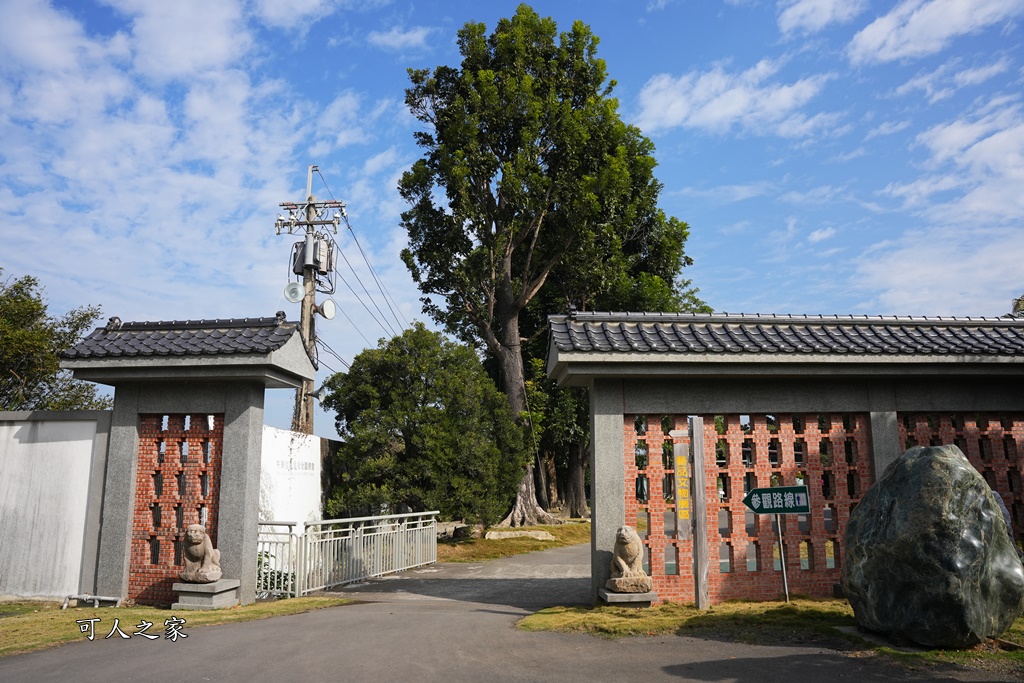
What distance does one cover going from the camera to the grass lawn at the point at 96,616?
22.7 ft

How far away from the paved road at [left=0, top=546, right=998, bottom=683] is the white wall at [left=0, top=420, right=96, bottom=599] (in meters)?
2.91

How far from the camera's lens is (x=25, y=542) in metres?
9.29

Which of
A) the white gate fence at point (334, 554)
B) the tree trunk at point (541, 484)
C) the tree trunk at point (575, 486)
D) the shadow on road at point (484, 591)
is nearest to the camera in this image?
the shadow on road at point (484, 591)

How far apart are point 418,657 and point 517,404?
15.9 m

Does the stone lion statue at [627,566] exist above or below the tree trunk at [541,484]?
below

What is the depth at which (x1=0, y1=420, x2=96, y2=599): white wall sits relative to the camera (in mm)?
9188

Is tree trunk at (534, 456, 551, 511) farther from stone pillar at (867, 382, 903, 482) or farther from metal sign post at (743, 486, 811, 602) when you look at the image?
metal sign post at (743, 486, 811, 602)

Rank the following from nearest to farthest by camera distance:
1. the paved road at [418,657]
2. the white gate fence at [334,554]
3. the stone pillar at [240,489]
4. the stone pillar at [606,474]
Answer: the paved road at [418,657], the stone pillar at [606,474], the stone pillar at [240,489], the white gate fence at [334,554]

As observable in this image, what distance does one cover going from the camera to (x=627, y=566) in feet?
26.5

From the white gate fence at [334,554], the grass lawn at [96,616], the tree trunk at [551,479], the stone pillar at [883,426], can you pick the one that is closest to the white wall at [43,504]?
the grass lawn at [96,616]

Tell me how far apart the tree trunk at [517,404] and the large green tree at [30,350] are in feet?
37.7

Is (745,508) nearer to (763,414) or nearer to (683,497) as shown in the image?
(683,497)

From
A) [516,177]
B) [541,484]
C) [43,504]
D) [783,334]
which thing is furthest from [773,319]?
[541,484]

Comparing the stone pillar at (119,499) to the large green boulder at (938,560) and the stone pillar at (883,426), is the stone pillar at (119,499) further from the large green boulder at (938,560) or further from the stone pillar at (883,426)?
the stone pillar at (883,426)
